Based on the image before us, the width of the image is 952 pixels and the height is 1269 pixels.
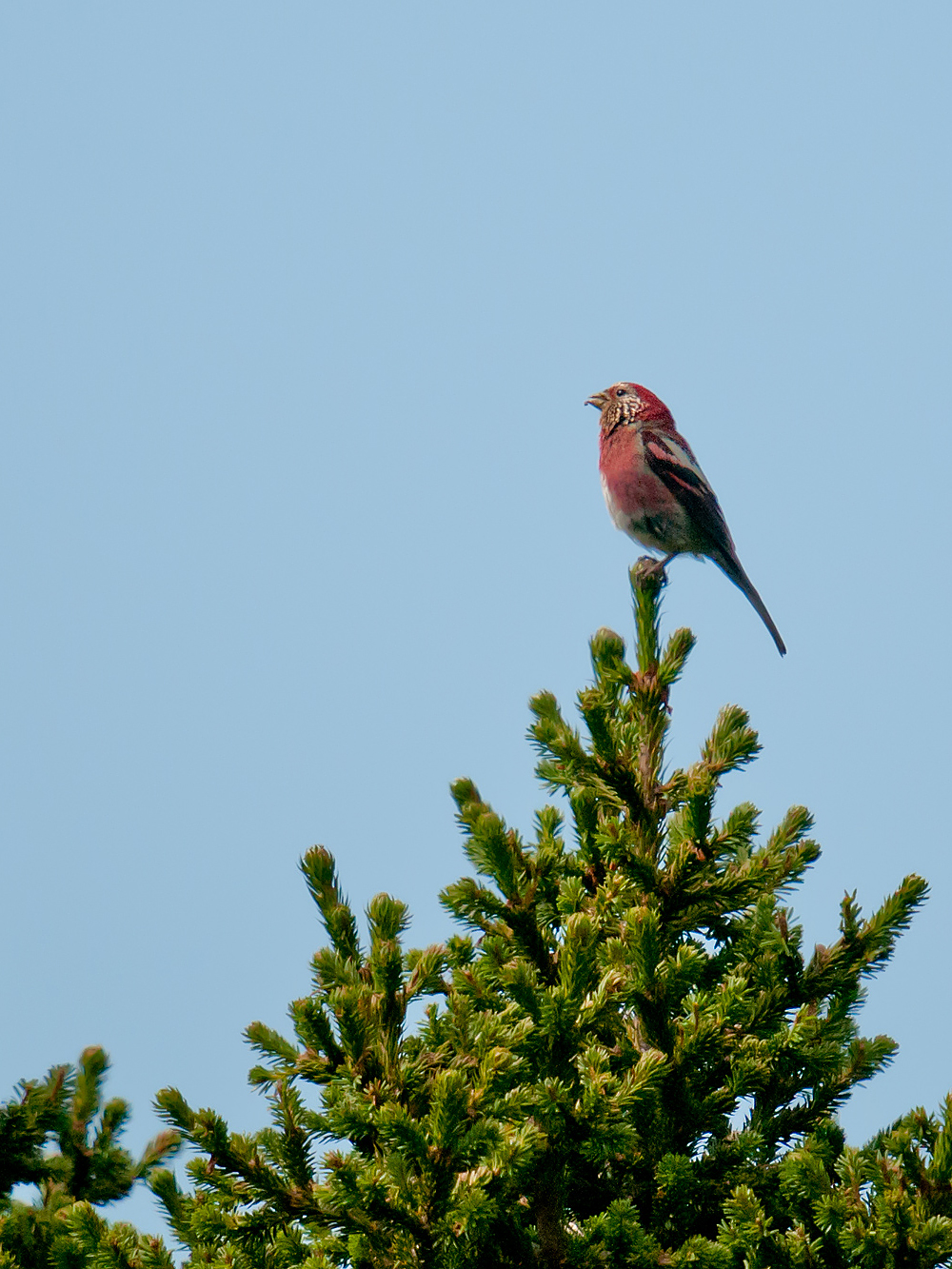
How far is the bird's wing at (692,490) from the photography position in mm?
7031

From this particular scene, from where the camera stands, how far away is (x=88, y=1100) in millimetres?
4602

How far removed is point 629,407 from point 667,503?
1183 millimetres

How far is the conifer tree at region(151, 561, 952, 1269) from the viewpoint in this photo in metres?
2.76

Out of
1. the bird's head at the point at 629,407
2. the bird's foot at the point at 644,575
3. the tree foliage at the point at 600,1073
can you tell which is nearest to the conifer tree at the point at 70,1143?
the tree foliage at the point at 600,1073

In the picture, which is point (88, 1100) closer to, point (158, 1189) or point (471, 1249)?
point (158, 1189)

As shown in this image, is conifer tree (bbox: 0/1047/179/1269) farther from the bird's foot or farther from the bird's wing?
the bird's wing

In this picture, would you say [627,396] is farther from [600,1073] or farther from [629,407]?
[600,1073]

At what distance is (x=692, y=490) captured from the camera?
7.04 meters

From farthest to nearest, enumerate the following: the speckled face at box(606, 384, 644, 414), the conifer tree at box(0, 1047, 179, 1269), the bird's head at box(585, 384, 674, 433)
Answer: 1. the speckled face at box(606, 384, 644, 414)
2. the bird's head at box(585, 384, 674, 433)
3. the conifer tree at box(0, 1047, 179, 1269)

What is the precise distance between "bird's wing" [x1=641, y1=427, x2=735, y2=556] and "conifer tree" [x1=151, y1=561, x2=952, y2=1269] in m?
3.38

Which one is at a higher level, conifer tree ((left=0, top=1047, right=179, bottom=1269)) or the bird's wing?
the bird's wing

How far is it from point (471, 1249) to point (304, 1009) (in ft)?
2.32

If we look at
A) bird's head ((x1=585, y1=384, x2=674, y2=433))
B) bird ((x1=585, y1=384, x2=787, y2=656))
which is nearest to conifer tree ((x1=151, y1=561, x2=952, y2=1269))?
bird ((x1=585, y1=384, x2=787, y2=656))

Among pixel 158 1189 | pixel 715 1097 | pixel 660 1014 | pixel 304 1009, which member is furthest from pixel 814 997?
pixel 158 1189
